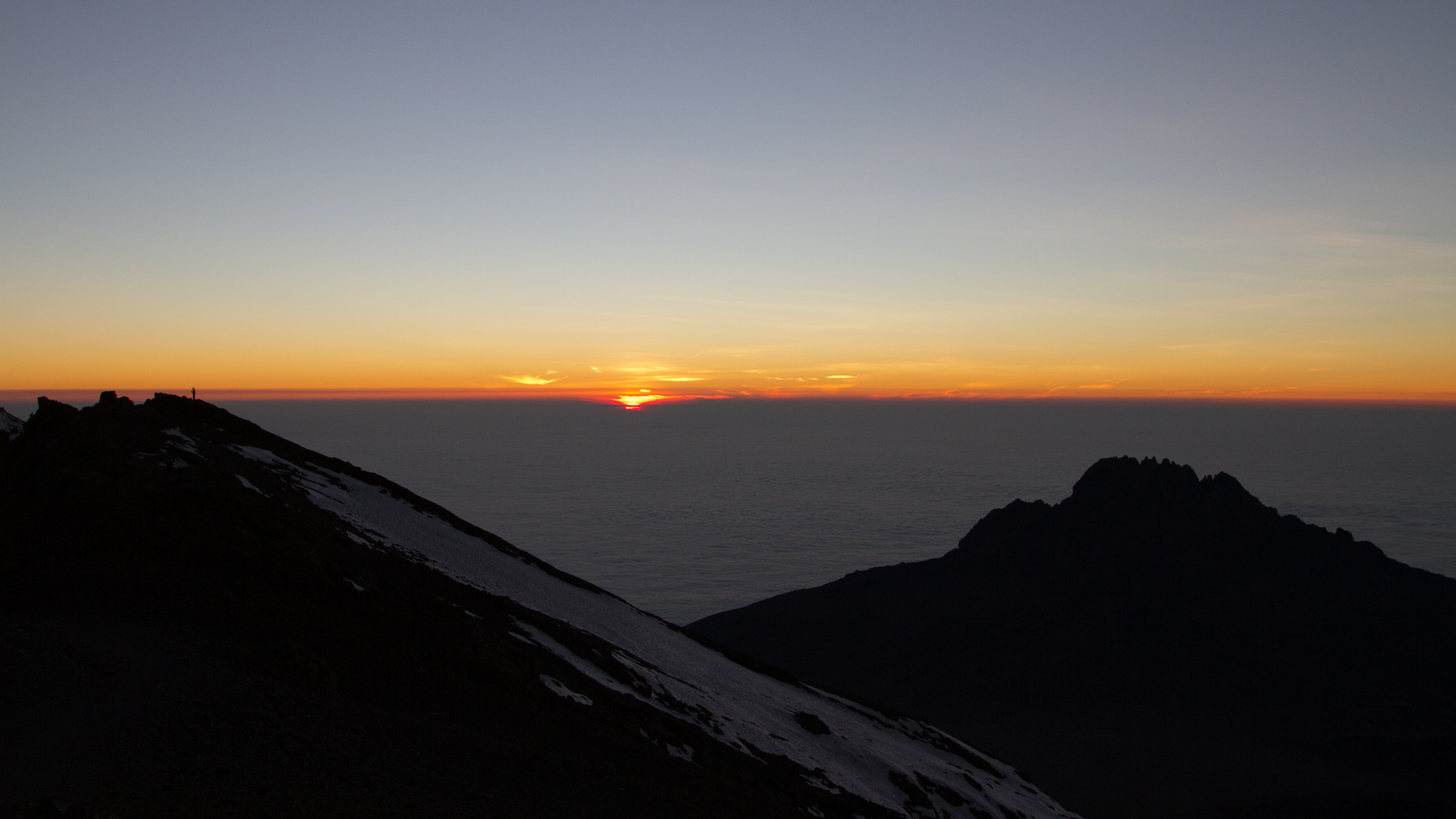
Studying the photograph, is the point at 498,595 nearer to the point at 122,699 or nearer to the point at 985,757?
the point at 122,699

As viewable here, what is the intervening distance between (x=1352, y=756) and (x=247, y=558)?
58505mm

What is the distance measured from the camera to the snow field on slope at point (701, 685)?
971 inches

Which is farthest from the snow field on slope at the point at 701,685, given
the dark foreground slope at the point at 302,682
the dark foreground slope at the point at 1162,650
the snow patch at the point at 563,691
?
the dark foreground slope at the point at 1162,650

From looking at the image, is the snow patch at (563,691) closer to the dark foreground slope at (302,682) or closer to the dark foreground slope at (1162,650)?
the dark foreground slope at (302,682)

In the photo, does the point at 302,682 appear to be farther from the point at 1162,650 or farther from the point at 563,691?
the point at 1162,650

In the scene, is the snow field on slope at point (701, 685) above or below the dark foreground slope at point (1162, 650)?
above

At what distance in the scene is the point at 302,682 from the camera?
47.4 feet

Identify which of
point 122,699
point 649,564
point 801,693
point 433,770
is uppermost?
point 122,699

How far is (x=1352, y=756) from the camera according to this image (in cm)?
4925

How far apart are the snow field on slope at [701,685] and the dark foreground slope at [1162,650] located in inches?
718

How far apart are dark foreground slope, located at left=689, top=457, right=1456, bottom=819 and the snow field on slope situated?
1823cm

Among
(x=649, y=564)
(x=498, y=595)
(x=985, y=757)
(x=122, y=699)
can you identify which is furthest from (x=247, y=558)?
(x=649, y=564)

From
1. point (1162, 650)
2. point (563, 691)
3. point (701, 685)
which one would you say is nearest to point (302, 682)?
point (563, 691)

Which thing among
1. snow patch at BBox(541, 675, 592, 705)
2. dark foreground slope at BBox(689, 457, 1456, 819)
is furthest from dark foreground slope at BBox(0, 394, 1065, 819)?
dark foreground slope at BBox(689, 457, 1456, 819)
